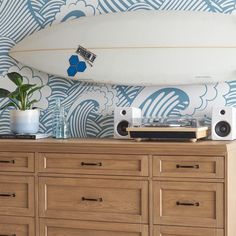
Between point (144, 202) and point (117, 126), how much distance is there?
0.57m

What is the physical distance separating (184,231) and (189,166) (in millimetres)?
336

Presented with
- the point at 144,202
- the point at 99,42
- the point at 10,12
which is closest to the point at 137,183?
the point at 144,202

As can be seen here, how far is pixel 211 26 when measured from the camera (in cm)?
312

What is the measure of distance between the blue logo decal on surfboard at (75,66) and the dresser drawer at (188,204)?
0.96 meters

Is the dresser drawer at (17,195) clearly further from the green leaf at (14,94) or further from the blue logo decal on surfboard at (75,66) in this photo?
Result: the blue logo decal on surfboard at (75,66)

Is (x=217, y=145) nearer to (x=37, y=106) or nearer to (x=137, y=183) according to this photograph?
(x=137, y=183)

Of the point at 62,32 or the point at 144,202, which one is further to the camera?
the point at 62,32

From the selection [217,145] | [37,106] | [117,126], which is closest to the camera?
[217,145]

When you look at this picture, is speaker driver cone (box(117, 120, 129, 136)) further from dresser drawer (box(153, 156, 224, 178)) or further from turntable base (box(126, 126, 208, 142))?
dresser drawer (box(153, 156, 224, 178))

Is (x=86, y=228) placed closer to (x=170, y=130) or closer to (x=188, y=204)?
(x=188, y=204)

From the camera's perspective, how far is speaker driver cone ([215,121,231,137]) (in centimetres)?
299

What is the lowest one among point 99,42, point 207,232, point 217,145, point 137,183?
point 207,232

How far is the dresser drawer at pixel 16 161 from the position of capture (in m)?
3.03

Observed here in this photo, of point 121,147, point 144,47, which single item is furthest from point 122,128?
point 144,47
